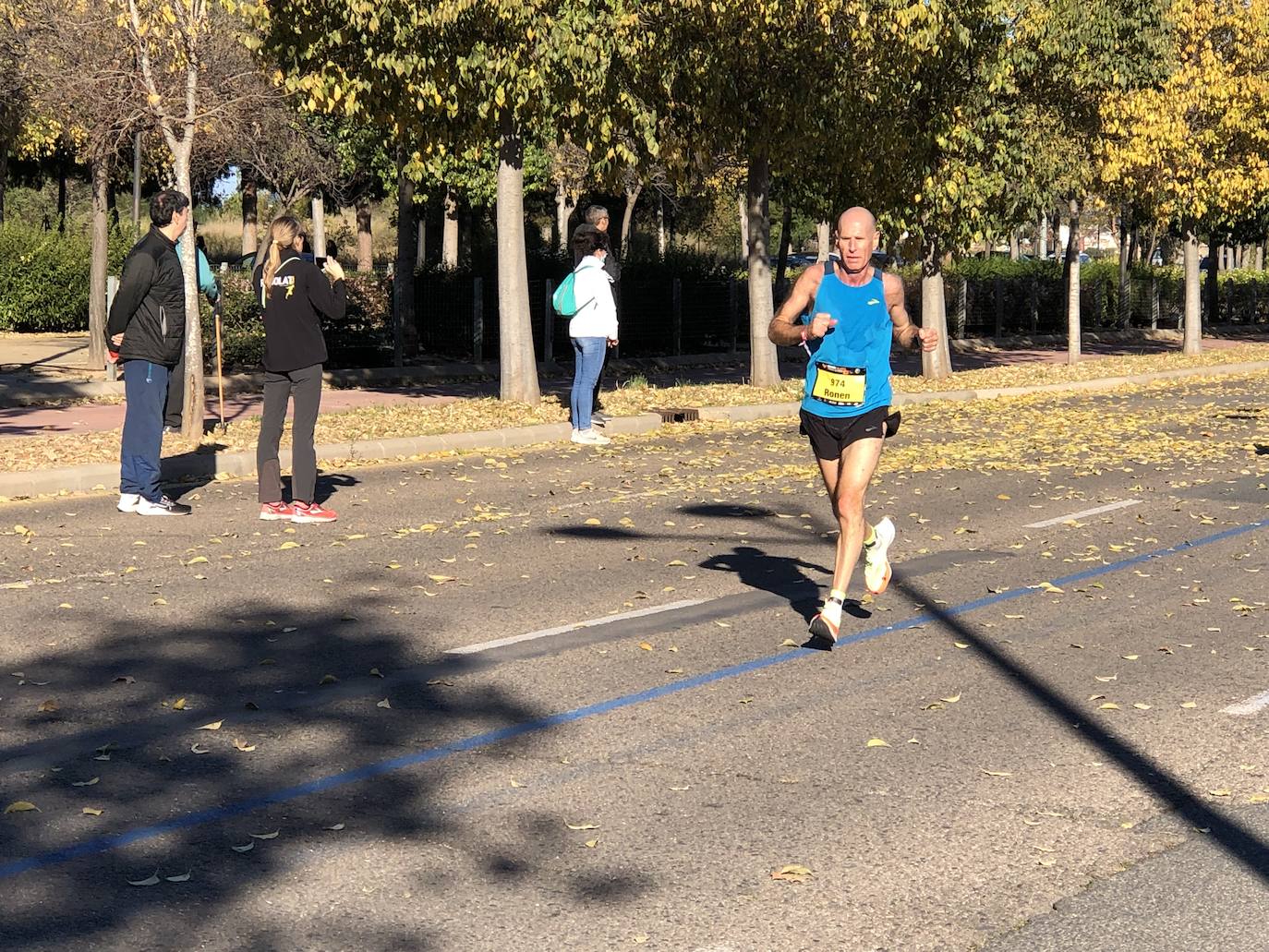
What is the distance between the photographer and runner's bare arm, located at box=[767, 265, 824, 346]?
25.6ft

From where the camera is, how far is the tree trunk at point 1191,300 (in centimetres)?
3509

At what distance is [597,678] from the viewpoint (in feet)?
23.7

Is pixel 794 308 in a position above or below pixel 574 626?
above

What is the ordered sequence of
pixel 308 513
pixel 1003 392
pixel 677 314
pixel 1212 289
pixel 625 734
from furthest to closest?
pixel 1212 289, pixel 677 314, pixel 1003 392, pixel 308 513, pixel 625 734

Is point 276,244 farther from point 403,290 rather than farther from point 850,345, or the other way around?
point 403,290

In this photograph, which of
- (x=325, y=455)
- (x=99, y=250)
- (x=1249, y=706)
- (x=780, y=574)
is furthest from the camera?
(x=99, y=250)

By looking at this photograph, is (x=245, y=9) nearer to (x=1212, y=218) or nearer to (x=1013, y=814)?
(x=1013, y=814)

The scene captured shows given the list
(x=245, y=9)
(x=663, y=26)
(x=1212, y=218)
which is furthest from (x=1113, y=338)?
(x=245, y=9)

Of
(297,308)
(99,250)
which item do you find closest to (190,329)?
(297,308)

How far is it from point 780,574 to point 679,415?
951 centimetres

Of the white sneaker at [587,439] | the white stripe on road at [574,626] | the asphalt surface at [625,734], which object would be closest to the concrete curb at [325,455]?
the white sneaker at [587,439]

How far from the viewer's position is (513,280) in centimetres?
1925

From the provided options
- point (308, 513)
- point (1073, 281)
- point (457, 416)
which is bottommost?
point (308, 513)

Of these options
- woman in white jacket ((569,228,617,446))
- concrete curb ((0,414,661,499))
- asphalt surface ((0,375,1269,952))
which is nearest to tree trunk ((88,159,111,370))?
concrete curb ((0,414,661,499))
